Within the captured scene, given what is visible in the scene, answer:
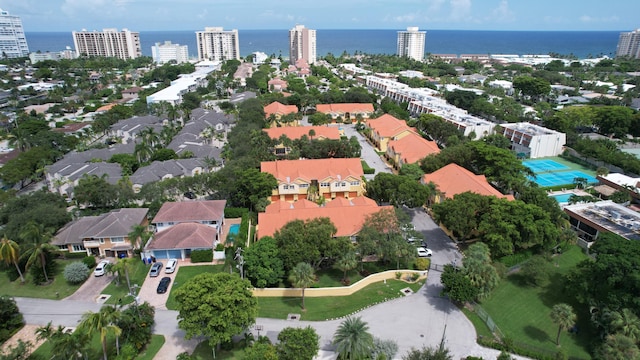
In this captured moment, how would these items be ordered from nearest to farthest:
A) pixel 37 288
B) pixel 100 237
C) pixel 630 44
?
pixel 37 288, pixel 100 237, pixel 630 44

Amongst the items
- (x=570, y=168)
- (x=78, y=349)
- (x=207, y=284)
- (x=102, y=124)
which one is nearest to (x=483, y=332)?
(x=207, y=284)

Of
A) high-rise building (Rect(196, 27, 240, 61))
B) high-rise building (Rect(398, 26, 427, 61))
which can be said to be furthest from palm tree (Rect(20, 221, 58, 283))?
high-rise building (Rect(398, 26, 427, 61))

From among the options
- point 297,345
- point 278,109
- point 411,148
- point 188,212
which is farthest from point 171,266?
point 278,109

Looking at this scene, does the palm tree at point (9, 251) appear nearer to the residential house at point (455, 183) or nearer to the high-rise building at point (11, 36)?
the residential house at point (455, 183)

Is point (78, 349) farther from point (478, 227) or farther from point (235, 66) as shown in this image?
point (235, 66)

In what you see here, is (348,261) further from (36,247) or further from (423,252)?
(36,247)

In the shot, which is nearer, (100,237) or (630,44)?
(100,237)

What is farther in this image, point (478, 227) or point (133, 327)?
point (478, 227)
